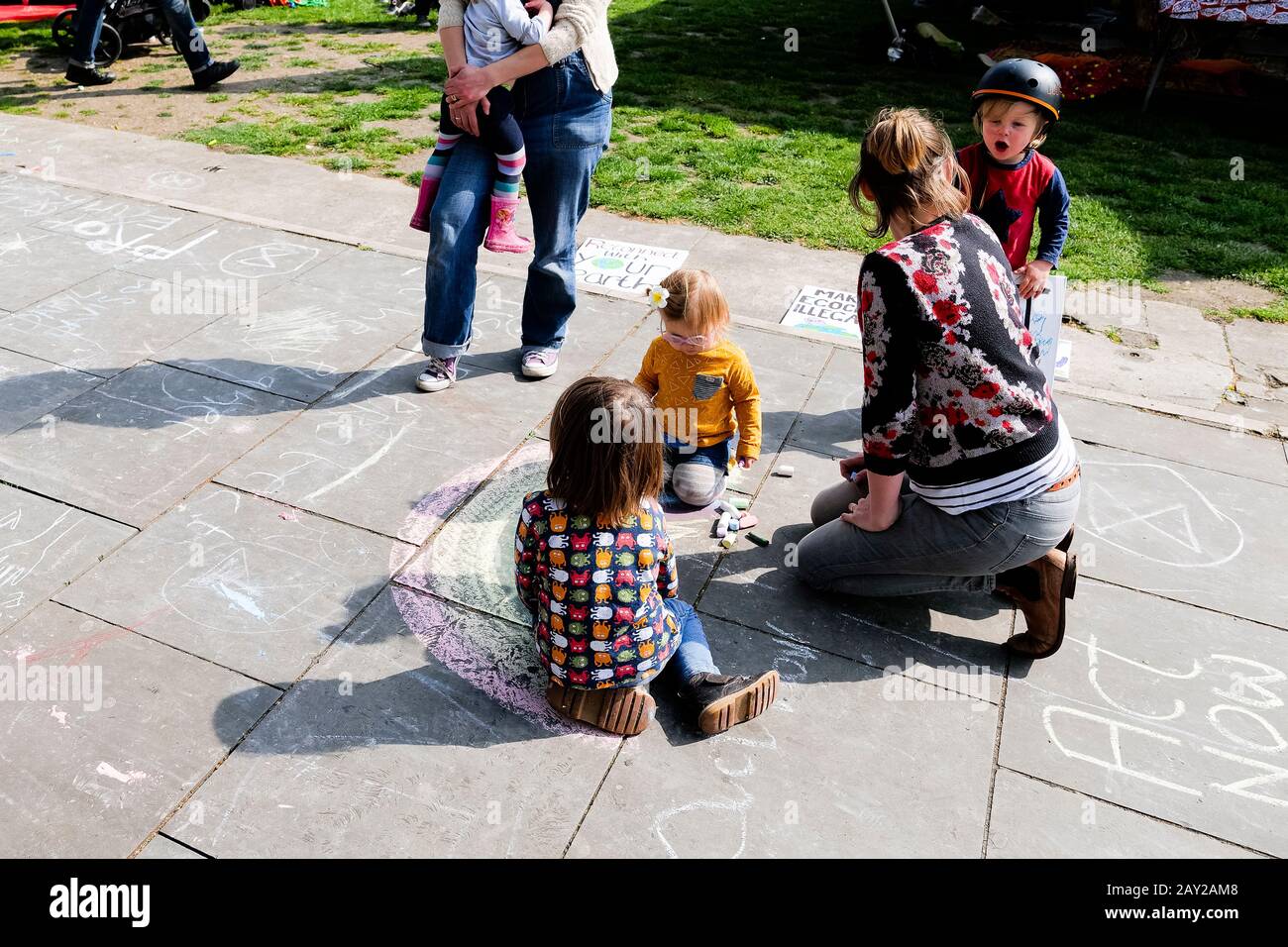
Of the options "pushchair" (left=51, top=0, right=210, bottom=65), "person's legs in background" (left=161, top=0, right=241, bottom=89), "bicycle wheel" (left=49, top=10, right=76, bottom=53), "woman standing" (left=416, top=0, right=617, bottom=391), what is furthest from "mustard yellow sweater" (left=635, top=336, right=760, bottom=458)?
"bicycle wheel" (left=49, top=10, right=76, bottom=53)

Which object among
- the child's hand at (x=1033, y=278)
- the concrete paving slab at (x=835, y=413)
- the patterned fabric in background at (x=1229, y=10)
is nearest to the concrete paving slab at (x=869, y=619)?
the concrete paving slab at (x=835, y=413)

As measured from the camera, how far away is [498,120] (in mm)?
4371

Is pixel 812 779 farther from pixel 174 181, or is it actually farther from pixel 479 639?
pixel 174 181

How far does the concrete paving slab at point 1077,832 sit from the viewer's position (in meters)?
2.79

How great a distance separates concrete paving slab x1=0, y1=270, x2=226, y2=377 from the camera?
16.4 ft

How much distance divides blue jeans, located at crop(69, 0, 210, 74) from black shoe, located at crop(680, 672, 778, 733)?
9.12 meters

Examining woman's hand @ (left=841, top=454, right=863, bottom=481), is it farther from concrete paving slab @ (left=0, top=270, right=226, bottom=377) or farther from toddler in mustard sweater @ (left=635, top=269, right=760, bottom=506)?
concrete paving slab @ (left=0, top=270, right=226, bottom=377)

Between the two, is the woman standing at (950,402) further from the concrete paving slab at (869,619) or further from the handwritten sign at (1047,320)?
the handwritten sign at (1047,320)

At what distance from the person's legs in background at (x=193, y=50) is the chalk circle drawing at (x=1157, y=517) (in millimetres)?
9018

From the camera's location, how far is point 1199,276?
253 inches

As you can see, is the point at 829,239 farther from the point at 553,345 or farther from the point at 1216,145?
the point at 1216,145

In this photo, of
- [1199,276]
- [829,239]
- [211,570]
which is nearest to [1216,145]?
[1199,276]

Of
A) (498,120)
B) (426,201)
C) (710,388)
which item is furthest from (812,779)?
(426,201)

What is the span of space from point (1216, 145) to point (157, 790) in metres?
10.0
